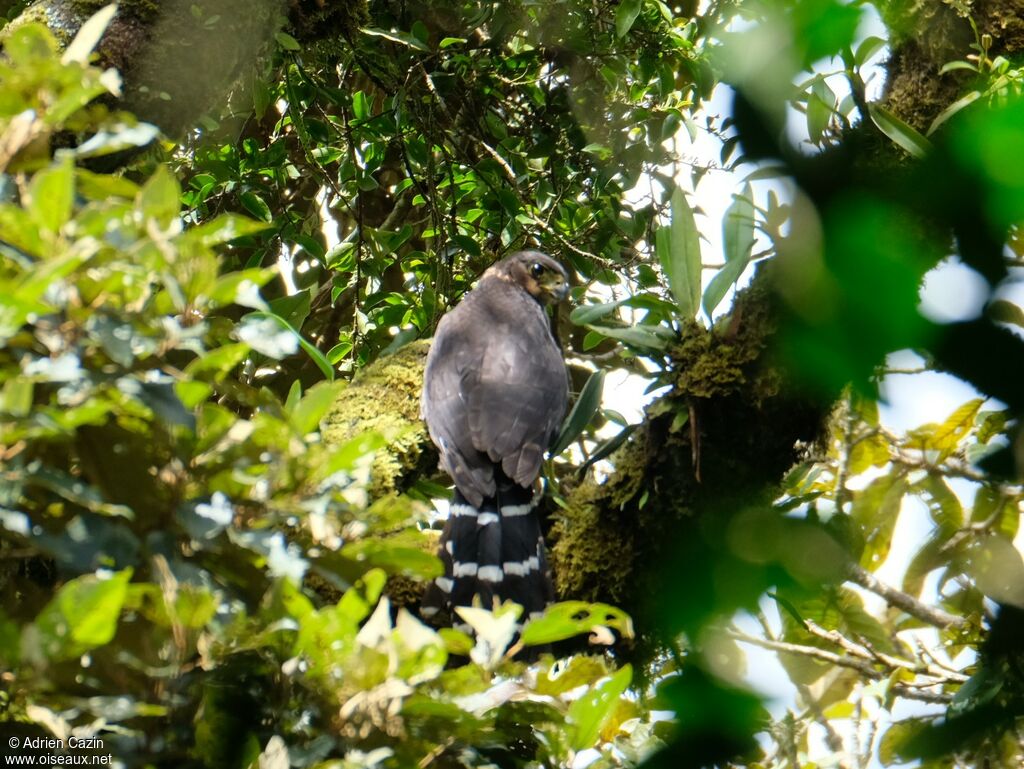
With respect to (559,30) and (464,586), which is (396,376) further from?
(559,30)

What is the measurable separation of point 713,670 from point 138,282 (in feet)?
3.32

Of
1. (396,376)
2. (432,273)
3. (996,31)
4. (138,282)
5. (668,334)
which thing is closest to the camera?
(138,282)

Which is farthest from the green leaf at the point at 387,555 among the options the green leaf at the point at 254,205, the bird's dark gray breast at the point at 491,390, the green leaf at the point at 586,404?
the green leaf at the point at 254,205

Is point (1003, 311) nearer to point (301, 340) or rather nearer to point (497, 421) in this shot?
point (301, 340)

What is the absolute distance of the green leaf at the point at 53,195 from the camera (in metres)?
1.30

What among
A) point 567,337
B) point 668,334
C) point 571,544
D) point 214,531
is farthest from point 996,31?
point 567,337

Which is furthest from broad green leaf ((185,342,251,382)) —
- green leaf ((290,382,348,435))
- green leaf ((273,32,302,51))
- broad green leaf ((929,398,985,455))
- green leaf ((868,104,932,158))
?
broad green leaf ((929,398,985,455))

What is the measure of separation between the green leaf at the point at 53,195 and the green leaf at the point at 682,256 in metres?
1.77

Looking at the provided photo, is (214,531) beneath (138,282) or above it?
beneath

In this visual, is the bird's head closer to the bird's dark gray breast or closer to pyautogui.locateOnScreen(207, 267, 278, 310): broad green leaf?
the bird's dark gray breast

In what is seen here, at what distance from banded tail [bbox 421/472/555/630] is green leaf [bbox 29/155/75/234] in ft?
5.24

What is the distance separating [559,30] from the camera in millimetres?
4109

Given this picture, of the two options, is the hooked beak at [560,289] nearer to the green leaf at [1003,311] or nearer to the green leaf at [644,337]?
the green leaf at [644,337]

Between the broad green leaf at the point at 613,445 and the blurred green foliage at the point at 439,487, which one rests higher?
the blurred green foliage at the point at 439,487
